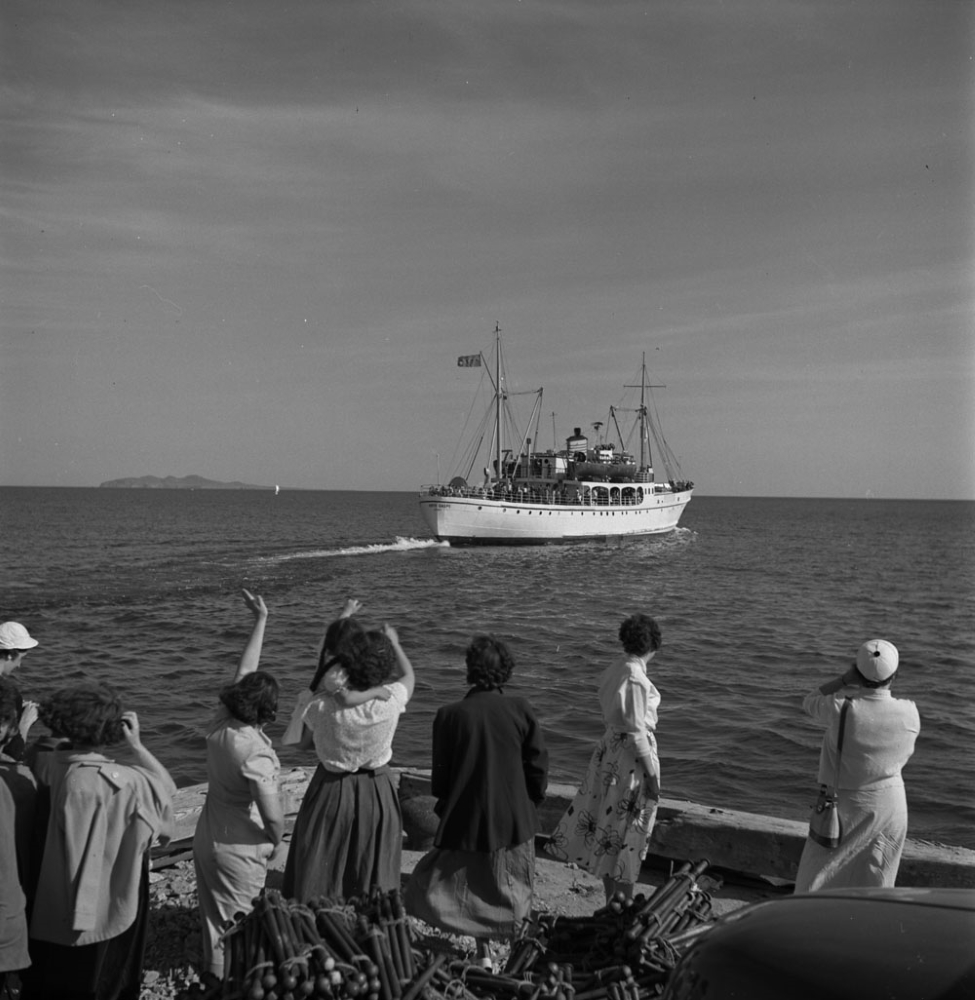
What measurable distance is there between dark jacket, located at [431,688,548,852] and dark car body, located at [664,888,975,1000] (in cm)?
211

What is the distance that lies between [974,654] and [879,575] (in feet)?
86.6

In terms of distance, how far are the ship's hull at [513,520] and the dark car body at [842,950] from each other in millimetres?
58631

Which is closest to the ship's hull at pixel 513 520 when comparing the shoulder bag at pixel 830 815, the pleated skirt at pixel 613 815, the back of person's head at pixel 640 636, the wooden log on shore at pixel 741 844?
the wooden log on shore at pixel 741 844

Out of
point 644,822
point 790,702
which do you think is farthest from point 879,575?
point 644,822

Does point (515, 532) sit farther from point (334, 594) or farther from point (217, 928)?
point (217, 928)

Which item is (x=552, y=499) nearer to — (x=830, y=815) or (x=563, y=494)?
(x=563, y=494)

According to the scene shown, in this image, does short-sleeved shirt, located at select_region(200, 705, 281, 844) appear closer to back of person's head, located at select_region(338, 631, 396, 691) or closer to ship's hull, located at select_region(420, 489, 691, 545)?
back of person's head, located at select_region(338, 631, 396, 691)

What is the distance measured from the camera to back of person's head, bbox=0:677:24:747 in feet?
11.3

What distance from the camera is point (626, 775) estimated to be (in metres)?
4.96

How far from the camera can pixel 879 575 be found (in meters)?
49.1

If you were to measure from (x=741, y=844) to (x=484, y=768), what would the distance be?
2083 millimetres

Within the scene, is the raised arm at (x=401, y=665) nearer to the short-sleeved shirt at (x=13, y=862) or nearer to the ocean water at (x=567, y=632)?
the short-sleeved shirt at (x=13, y=862)

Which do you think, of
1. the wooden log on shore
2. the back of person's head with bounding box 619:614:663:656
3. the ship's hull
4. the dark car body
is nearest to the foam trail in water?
the ship's hull

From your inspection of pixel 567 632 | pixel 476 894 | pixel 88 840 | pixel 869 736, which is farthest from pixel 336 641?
pixel 567 632
